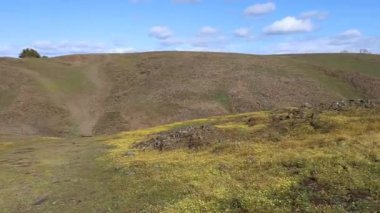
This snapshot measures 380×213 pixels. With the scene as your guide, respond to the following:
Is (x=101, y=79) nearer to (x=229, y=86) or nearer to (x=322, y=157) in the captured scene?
(x=229, y=86)

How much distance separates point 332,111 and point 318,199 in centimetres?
2052

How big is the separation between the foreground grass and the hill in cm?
4805

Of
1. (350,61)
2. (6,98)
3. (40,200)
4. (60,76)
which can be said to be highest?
(350,61)

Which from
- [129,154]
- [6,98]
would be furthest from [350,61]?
[129,154]

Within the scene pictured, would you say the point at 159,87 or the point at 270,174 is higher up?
the point at 270,174

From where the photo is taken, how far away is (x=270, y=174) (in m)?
21.6

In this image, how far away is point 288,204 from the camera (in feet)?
57.9

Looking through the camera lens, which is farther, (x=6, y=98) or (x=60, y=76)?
(x=60, y=76)

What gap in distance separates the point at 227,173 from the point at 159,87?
76120 millimetres

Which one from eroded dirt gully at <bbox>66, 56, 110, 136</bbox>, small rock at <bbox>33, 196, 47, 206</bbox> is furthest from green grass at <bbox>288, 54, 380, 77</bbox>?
small rock at <bbox>33, 196, 47, 206</bbox>

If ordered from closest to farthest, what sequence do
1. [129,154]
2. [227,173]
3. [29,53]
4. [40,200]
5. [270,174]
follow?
1. [270,174]
2. [227,173]
3. [40,200]
4. [129,154]
5. [29,53]

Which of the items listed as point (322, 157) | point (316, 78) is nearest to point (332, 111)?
point (322, 157)

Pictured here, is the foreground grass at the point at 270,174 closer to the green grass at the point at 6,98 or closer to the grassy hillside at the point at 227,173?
the grassy hillside at the point at 227,173

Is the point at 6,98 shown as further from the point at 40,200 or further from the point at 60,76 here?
the point at 40,200
